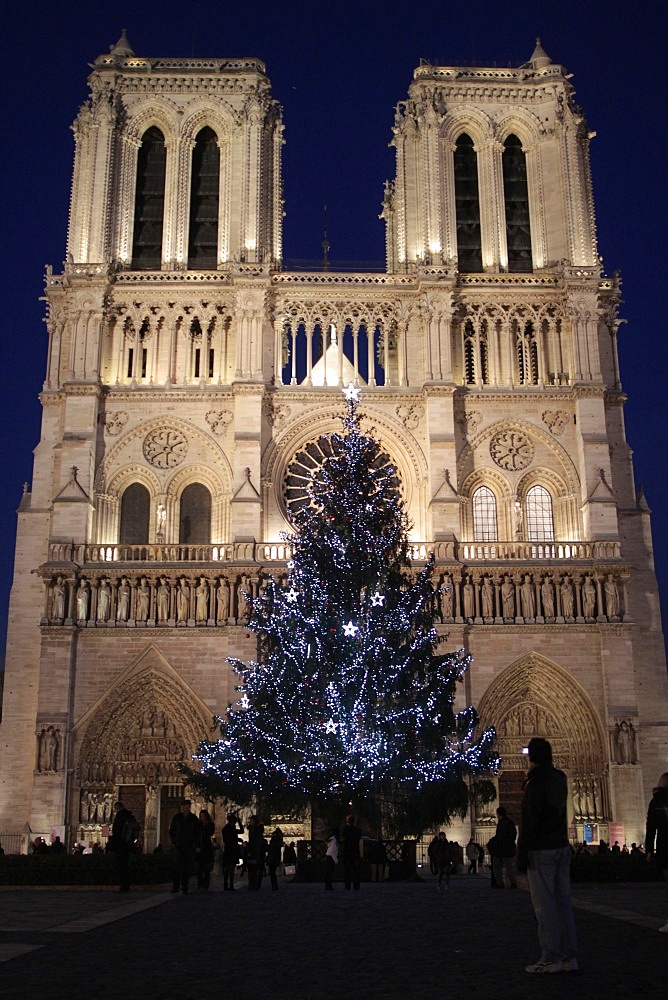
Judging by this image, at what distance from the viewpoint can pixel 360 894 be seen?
1542 cm

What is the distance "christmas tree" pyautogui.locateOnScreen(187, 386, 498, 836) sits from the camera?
22.0 metres

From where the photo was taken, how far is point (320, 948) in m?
8.88

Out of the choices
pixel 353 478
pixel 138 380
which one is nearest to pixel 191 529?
pixel 138 380

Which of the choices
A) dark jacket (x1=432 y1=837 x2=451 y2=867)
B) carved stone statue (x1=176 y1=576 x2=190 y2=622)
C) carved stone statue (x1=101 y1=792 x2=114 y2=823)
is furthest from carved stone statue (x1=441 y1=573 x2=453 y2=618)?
dark jacket (x1=432 y1=837 x2=451 y2=867)

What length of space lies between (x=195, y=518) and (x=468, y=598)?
880cm

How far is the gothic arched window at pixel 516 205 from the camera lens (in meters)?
38.5

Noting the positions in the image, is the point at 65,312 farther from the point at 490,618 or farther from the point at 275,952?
the point at 275,952

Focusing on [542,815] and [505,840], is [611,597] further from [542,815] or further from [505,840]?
[542,815]

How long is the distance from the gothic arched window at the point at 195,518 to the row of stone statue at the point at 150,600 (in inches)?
107

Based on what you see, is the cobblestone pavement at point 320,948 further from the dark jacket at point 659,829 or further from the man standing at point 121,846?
the man standing at point 121,846

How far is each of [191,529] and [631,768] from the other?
1457 centimetres

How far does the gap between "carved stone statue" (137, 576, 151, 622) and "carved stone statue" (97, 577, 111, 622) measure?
86cm

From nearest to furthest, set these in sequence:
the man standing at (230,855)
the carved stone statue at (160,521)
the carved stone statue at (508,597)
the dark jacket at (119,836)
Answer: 1. the dark jacket at (119,836)
2. the man standing at (230,855)
3. the carved stone statue at (508,597)
4. the carved stone statue at (160,521)

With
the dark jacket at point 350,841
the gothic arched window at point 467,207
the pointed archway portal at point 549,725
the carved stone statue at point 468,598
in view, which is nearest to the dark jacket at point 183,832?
the dark jacket at point 350,841
